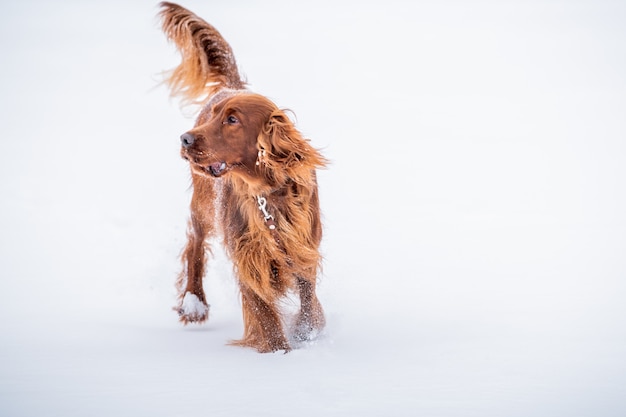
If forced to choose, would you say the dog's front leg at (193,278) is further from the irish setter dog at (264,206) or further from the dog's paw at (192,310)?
the irish setter dog at (264,206)

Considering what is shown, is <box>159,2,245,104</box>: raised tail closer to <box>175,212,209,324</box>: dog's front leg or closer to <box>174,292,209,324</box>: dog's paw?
<box>175,212,209,324</box>: dog's front leg

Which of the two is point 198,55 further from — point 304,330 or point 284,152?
point 304,330

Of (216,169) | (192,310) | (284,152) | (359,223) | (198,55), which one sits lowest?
(192,310)

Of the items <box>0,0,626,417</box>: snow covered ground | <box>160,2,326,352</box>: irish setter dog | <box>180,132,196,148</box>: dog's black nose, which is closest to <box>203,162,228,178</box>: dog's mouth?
<box>160,2,326,352</box>: irish setter dog

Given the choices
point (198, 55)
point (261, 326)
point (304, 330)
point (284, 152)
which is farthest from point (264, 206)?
point (198, 55)

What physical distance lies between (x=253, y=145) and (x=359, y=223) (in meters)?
3.87

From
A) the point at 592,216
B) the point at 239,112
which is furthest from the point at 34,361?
the point at 592,216

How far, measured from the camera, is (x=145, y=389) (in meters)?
2.42

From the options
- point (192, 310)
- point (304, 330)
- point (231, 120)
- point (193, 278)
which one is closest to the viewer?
point (231, 120)

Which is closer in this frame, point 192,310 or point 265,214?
point 265,214

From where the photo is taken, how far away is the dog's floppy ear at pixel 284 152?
305 centimetres

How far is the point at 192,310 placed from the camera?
12.5ft

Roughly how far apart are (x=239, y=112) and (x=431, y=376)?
1.47m

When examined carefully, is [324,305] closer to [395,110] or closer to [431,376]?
[431,376]
